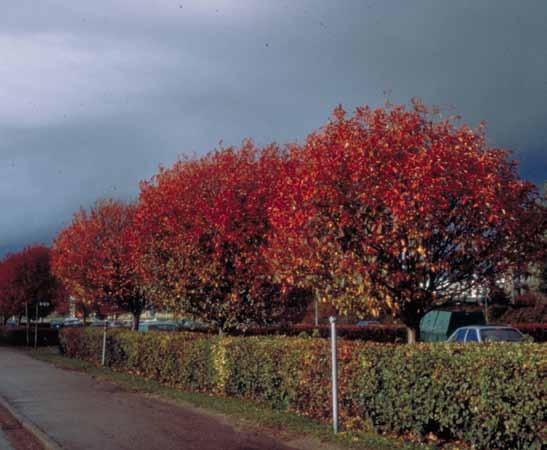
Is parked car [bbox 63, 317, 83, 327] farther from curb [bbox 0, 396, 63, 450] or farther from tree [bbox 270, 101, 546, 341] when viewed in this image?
tree [bbox 270, 101, 546, 341]

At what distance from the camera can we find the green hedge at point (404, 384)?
Answer: 764cm

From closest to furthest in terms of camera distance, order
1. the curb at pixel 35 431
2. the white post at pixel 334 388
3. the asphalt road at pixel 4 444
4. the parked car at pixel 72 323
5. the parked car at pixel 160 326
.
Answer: the curb at pixel 35 431 → the white post at pixel 334 388 → the asphalt road at pixel 4 444 → the parked car at pixel 160 326 → the parked car at pixel 72 323

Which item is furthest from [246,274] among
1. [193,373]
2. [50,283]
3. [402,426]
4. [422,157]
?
[50,283]

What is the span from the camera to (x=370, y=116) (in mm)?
13391

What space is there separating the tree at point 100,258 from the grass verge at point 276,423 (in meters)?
13.1

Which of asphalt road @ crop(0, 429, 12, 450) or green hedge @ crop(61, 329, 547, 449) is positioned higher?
green hedge @ crop(61, 329, 547, 449)

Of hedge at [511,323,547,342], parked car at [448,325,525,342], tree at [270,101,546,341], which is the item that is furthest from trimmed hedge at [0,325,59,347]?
tree at [270,101,546,341]

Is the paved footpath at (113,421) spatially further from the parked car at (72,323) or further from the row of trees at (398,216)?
the parked car at (72,323)

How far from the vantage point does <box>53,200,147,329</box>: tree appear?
29.2 m

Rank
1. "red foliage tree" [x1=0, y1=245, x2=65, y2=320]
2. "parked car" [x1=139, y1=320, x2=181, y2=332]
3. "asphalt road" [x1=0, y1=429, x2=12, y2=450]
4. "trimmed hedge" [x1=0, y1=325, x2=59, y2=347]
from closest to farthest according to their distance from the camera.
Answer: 1. "asphalt road" [x1=0, y1=429, x2=12, y2=450]
2. "parked car" [x1=139, y1=320, x2=181, y2=332]
3. "trimmed hedge" [x1=0, y1=325, x2=59, y2=347]
4. "red foliage tree" [x1=0, y1=245, x2=65, y2=320]

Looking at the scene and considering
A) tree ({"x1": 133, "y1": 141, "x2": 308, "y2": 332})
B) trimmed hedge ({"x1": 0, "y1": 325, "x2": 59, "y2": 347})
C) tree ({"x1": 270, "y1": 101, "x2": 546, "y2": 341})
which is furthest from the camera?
trimmed hedge ({"x1": 0, "y1": 325, "x2": 59, "y2": 347})

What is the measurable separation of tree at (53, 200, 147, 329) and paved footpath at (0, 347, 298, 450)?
1115 centimetres

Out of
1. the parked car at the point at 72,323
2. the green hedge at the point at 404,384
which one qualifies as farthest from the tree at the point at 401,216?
the parked car at the point at 72,323

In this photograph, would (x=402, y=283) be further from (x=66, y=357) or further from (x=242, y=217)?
(x=66, y=357)
